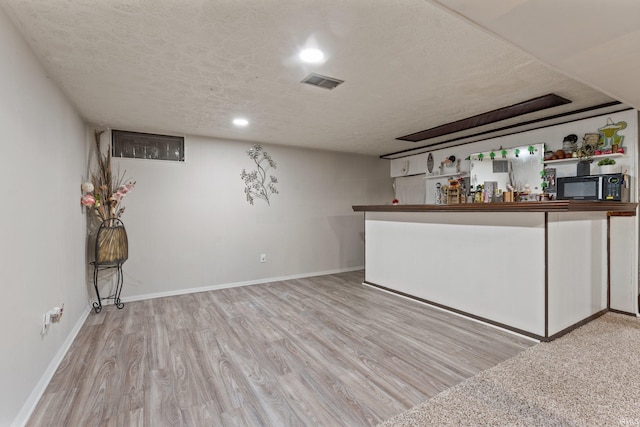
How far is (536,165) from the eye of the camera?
4.04 m

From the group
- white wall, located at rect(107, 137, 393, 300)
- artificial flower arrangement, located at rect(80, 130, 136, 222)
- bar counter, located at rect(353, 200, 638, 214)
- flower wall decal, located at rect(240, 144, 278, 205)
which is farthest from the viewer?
flower wall decal, located at rect(240, 144, 278, 205)

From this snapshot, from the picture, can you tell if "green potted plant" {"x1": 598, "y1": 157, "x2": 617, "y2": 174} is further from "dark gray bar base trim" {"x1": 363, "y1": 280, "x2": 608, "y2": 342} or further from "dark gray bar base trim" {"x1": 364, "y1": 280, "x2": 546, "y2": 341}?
"dark gray bar base trim" {"x1": 364, "y1": 280, "x2": 546, "y2": 341}

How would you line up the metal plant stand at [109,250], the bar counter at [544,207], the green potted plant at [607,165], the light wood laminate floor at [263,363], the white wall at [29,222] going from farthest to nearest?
1. the metal plant stand at [109,250]
2. the green potted plant at [607,165]
3. the bar counter at [544,207]
4. the light wood laminate floor at [263,363]
5. the white wall at [29,222]

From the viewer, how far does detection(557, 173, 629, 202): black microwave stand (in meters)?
3.17

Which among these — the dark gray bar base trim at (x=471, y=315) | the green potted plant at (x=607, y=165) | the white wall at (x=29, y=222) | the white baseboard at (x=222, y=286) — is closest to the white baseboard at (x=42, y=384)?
the white wall at (x=29, y=222)

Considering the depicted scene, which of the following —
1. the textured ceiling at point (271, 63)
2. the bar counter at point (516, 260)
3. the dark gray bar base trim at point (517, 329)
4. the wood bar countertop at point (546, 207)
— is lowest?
the dark gray bar base trim at point (517, 329)

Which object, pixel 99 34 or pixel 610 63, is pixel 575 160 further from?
pixel 99 34

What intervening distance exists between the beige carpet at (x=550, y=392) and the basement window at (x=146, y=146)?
4.20m

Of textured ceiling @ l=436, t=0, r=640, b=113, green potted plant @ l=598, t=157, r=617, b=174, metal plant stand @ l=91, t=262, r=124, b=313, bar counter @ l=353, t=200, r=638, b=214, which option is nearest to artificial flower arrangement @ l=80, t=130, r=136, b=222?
metal plant stand @ l=91, t=262, r=124, b=313

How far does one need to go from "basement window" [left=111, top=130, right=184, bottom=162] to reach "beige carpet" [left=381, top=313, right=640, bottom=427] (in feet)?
13.8

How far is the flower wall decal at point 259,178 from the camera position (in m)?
4.98

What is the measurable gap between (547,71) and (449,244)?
6.08 ft

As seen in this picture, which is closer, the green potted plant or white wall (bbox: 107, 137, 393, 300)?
the green potted plant

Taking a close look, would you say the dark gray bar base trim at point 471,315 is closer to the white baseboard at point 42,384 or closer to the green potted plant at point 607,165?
the green potted plant at point 607,165
